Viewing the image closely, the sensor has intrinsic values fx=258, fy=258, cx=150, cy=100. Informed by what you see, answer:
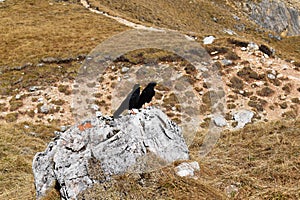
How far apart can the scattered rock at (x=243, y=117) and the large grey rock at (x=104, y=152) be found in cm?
921

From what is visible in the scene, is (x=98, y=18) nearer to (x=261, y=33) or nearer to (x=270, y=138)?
(x=261, y=33)

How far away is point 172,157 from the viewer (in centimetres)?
695

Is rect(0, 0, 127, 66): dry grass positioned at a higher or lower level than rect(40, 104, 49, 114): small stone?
lower

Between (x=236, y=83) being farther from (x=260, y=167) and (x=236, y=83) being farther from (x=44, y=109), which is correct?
(x=44, y=109)

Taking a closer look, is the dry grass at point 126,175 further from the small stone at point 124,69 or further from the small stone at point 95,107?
the small stone at point 95,107

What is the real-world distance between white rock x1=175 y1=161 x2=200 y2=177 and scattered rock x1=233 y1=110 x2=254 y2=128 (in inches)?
374

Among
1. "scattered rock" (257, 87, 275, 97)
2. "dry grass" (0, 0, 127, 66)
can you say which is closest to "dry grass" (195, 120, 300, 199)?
"scattered rock" (257, 87, 275, 97)

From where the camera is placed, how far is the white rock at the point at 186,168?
250 inches

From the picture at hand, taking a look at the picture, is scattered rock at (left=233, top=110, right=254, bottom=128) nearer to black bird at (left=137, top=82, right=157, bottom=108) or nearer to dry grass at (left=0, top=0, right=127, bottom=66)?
black bird at (left=137, top=82, right=157, bottom=108)

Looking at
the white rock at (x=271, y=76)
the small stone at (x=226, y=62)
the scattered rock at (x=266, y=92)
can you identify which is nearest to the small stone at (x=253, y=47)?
the small stone at (x=226, y=62)

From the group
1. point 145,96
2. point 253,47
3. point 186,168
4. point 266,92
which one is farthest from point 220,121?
point 186,168

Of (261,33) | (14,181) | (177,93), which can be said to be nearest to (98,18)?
(177,93)

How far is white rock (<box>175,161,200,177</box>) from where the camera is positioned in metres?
6.35

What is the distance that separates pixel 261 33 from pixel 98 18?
33381 millimetres
